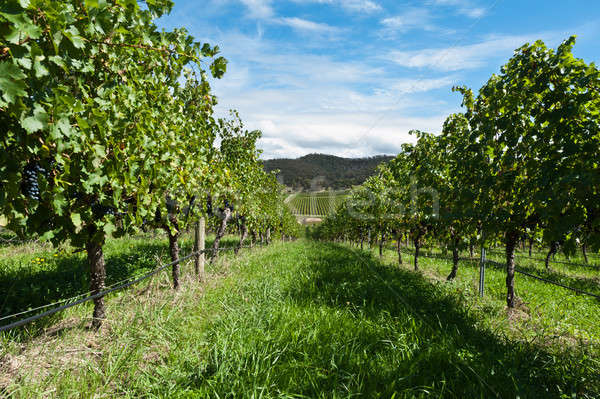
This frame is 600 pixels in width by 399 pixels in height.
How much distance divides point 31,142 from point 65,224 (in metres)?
1.04

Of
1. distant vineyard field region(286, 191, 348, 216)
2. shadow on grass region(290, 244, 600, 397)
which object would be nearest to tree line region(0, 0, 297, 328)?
shadow on grass region(290, 244, 600, 397)

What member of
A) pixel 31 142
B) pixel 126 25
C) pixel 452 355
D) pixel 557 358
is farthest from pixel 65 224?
pixel 557 358

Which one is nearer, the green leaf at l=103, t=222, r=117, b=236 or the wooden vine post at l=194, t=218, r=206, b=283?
the green leaf at l=103, t=222, r=117, b=236

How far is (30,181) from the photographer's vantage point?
2.73 meters

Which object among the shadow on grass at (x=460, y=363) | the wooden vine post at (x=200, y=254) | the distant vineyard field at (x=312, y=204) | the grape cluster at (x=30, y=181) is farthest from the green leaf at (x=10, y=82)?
the distant vineyard field at (x=312, y=204)

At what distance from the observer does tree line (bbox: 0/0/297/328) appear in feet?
5.59

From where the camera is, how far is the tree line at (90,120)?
5.59 feet

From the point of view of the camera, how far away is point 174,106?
15.8 ft

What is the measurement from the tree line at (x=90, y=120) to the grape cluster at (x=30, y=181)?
0.04 feet

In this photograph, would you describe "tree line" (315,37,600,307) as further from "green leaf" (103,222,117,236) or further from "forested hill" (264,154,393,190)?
"forested hill" (264,154,393,190)

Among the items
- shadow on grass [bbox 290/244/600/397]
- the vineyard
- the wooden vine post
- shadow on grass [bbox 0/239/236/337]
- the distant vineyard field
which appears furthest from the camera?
the distant vineyard field

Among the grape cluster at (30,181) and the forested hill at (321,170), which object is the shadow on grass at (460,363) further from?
the forested hill at (321,170)

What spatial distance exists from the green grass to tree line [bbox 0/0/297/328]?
0.64 m

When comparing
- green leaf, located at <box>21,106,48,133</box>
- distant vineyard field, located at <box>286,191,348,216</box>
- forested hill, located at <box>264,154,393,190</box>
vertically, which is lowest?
distant vineyard field, located at <box>286,191,348,216</box>
